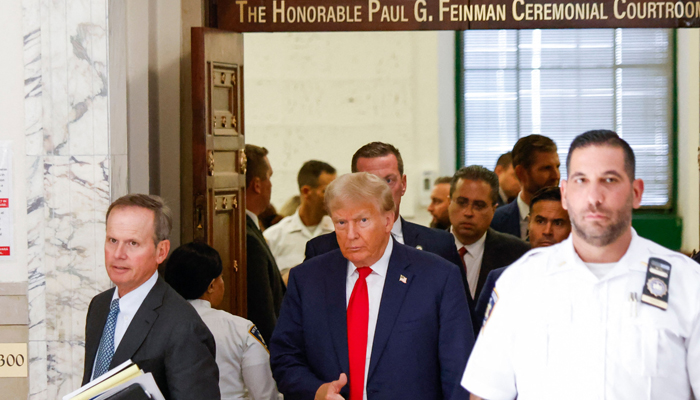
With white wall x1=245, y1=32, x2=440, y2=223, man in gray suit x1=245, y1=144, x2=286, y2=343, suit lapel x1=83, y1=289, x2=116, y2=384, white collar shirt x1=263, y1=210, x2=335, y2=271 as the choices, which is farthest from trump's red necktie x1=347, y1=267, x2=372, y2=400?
white wall x1=245, y1=32, x2=440, y2=223

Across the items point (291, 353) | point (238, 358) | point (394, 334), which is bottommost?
point (238, 358)

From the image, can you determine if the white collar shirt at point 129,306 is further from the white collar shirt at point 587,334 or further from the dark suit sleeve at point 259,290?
the dark suit sleeve at point 259,290

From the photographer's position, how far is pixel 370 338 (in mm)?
2775

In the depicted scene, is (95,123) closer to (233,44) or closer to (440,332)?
(233,44)

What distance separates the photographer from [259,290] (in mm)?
4594

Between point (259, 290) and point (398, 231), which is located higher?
point (398, 231)

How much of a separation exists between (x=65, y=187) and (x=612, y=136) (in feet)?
8.35

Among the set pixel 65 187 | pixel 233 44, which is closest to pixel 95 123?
pixel 65 187

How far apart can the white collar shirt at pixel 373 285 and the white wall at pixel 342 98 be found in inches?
233

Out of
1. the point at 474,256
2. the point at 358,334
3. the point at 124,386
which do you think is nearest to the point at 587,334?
the point at 358,334

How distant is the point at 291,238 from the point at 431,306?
404 cm

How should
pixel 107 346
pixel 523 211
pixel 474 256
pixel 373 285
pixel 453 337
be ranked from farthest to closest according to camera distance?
pixel 523 211 → pixel 474 256 → pixel 373 285 → pixel 453 337 → pixel 107 346

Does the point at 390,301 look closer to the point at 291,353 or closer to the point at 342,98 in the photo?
the point at 291,353

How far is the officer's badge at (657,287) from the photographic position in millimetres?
1999
